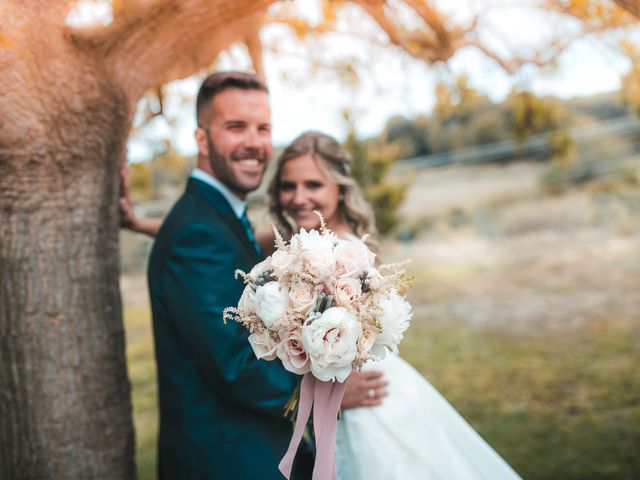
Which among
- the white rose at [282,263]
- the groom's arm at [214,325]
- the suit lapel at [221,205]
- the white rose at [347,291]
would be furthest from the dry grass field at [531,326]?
the white rose at [282,263]

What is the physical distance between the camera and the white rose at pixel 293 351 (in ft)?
5.64

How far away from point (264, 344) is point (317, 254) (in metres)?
0.35

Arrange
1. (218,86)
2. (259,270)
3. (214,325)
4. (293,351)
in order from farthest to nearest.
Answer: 1. (218,86)
2. (214,325)
3. (259,270)
4. (293,351)

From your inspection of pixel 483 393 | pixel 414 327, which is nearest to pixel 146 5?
pixel 483 393

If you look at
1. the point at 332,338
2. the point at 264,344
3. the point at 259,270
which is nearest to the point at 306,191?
the point at 259,270

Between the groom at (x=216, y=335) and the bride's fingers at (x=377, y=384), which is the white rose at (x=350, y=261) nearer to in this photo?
the groom at (x=216, y=335)

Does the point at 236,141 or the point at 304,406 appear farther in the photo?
the point at 236,141

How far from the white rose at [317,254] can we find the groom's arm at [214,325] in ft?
1.88

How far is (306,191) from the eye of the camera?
310 cm

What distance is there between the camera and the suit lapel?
2.46 m

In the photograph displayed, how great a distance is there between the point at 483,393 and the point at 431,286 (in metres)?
7.64

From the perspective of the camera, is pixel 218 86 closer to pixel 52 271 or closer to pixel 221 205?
pixel 221 205

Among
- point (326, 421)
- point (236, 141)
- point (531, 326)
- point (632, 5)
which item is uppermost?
point (632, 5)

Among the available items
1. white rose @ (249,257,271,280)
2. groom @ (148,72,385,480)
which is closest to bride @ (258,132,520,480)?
groom @ (148,72,385,480)
